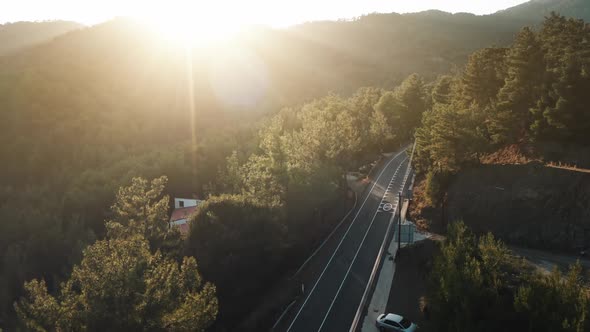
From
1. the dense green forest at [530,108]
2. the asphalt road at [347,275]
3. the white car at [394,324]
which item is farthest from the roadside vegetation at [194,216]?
the dense green forest at [530,108]

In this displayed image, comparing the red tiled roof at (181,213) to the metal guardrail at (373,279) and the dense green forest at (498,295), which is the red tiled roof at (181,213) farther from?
the dense green forest at (498,295)

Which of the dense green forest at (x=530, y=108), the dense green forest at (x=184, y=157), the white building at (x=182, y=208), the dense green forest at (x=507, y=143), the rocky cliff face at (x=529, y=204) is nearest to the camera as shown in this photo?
the dense green forest at (x=507, y=143)

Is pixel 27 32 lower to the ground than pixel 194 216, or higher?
higher

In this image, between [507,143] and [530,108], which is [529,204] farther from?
[530,108]

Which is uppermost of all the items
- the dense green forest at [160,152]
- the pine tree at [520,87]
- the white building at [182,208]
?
the pine tree at [520,87]

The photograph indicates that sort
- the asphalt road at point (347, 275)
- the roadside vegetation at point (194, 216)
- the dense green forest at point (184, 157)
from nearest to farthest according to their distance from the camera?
the roadside vegetation at point (194, 216), the dense green forest at point (184, 157), the asphalt road at point (347, 275)

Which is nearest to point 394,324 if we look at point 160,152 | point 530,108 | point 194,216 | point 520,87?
point 194,216

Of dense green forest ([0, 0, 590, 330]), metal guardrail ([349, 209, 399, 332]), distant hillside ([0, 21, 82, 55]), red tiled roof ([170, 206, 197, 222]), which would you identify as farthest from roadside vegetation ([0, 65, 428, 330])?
distant hillside ([0, 21, 82, 55])
